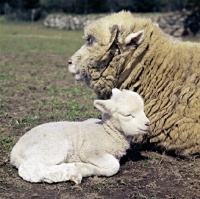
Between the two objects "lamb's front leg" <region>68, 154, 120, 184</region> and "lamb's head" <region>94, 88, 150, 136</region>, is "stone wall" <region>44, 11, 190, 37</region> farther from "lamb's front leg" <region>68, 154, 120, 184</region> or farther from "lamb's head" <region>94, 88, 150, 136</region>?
"lamb's front leg" <region>68, 154, 120, 184</region>

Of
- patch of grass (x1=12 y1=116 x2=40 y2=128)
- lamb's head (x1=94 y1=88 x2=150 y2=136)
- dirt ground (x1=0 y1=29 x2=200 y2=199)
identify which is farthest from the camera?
patch of grass (x1=12 y1=116 x2=40 y2=128)

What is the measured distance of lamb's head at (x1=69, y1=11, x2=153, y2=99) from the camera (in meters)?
5.58

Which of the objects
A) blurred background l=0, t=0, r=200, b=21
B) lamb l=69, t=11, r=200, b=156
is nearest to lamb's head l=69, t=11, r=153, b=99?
lamb l=69, t=11, r=200, b=156

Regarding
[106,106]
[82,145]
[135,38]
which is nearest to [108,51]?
[135,38]

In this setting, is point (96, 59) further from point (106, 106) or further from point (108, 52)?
point (106, 106)

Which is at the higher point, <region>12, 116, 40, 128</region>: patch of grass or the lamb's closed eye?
the lamb's closed eye

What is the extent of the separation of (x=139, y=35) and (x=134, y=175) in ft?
A: 5.77

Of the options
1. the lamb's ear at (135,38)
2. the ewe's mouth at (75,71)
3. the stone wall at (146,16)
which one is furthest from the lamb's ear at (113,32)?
the stone wall at (146,16)

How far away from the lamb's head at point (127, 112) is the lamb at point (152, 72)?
73 centimetres

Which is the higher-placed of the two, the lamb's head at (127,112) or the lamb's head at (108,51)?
the lamb's head at (108,51)

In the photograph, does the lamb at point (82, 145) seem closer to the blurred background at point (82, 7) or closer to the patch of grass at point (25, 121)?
the patch of grass at point (25, 121)

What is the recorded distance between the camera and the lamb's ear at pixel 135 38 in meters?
5.48

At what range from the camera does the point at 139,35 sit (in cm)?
550

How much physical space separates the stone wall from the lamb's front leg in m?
28.6
